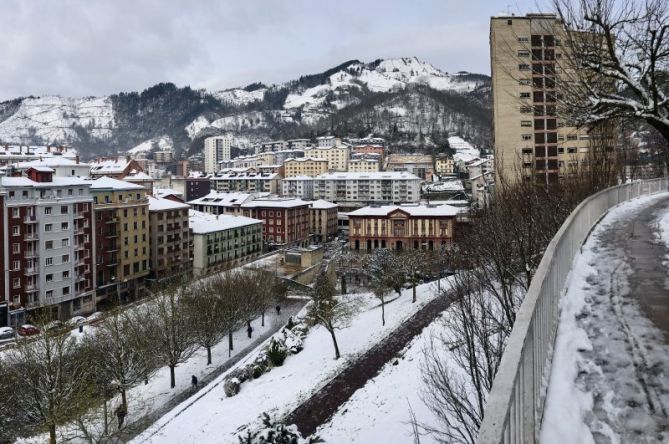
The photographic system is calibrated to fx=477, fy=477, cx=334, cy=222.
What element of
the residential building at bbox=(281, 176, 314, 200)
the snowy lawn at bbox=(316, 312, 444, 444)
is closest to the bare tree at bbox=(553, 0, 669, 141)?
the snowy lawn at bbox=(316, 312, 444, 444)

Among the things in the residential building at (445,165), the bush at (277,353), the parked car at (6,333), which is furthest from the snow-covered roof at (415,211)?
the residential building at (445,165)

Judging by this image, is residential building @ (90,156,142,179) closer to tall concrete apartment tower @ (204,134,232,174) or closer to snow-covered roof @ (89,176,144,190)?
snow-covered roof @ (89,176,144,190)

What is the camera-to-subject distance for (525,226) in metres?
15.8

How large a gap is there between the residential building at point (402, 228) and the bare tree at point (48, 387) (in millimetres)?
52874

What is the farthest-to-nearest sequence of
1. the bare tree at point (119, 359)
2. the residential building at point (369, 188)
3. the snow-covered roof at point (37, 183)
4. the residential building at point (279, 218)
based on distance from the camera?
the residential building at point (369, 188) → the residential building at point (279, 218) → the snow-covered roof at point (37, 183) → the bare tree at point (119, 359)

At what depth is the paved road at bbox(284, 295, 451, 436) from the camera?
1931cm

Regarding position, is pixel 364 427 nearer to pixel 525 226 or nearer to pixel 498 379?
pixel 525 226

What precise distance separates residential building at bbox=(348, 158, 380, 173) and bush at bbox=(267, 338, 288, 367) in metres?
98.4

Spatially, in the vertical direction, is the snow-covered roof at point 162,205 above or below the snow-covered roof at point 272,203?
below

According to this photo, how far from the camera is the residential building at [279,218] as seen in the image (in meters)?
72.9

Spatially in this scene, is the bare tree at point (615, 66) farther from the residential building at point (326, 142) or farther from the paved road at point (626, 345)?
the residential building at point (326, 142)

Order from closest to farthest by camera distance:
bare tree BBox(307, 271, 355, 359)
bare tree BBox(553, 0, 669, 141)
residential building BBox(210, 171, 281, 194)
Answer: bare tree BBox(553, 0, 669, 141) → bare tree BBox(307, 271, 355, 359) → residential building BBox(210, 171, 281, 194)

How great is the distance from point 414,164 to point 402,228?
63.0 meters

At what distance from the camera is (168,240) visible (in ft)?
168
